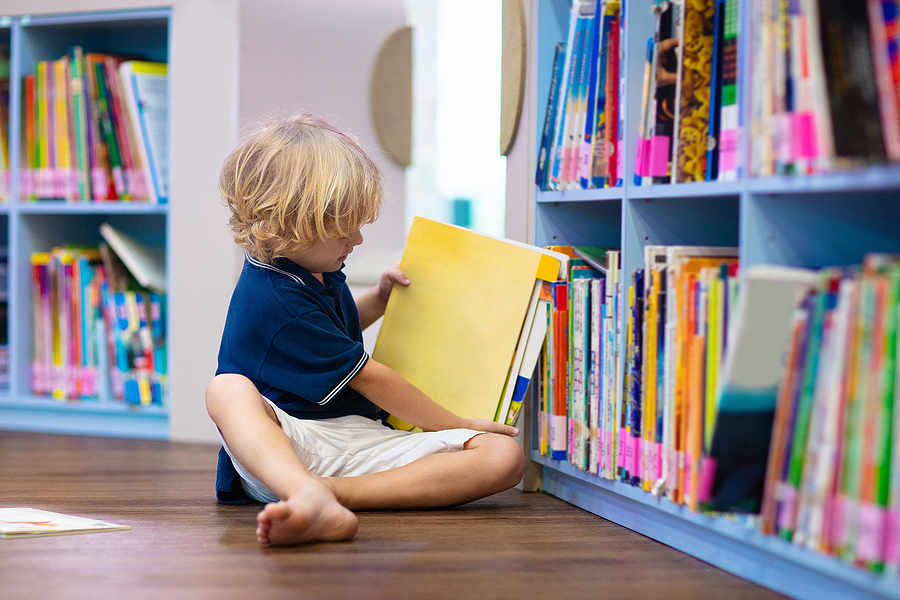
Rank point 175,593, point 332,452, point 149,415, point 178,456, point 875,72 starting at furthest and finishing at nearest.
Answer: point 149,415
point 178,456
point 332,452
point 175,593
point 875,72

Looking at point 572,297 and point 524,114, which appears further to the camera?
point 524,114

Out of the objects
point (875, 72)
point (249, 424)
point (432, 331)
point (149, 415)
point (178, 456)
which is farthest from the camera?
point (149, 415)

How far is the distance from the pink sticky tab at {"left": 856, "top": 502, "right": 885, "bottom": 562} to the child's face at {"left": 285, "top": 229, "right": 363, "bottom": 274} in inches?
30.4

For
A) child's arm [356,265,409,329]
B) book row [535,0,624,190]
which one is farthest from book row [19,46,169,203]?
book row [535,0,624,190]

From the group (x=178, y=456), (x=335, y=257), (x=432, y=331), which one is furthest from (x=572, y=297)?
(x=178, y=456)

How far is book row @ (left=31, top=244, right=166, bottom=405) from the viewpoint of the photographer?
1.93m

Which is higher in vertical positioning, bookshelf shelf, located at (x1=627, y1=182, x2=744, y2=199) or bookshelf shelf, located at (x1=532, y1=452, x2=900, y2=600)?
bookshelf shelf, located at (x1=627, y1=182, x2=744, y2=199)

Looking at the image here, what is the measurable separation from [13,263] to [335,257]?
110cm

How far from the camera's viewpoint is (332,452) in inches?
48.6

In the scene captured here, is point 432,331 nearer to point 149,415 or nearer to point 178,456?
point 178,456

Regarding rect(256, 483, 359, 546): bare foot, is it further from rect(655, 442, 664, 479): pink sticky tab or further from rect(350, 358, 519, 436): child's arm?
rect(655, 442, 664, 479): pink sticky tab

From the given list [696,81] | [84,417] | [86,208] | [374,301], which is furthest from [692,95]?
[84,417]

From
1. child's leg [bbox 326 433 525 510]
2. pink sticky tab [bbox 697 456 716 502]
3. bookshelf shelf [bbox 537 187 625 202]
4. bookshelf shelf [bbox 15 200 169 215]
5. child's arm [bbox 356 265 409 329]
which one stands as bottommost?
child's leg [bbox 326 433 525 510]

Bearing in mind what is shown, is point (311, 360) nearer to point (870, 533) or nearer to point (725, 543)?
point (725, 543)
